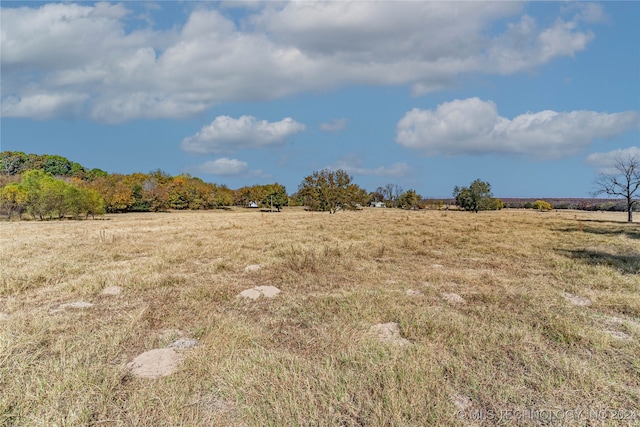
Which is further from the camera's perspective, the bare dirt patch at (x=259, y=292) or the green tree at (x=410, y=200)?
the green tree at (x=410, y=200)

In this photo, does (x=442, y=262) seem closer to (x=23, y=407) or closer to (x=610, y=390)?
(x=610, y=390)

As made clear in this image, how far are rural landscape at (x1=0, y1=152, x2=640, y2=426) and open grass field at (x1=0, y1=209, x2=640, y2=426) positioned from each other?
0.08 ft

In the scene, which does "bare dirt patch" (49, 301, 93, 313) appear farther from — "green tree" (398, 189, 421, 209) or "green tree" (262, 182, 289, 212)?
"green tree" (398, 189, 421, 209)

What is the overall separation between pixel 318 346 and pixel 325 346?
105 mm

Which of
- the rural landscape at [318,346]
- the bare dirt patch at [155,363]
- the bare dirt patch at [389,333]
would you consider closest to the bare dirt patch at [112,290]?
the rural landscape at [318,346]

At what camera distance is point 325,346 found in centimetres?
492

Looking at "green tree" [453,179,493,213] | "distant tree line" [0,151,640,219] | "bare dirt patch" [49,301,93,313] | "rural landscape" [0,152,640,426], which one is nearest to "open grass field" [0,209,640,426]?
"rural landscape" [0,152,640,426]

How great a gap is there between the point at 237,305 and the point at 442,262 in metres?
7.81

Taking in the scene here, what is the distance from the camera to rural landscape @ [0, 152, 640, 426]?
344 cm

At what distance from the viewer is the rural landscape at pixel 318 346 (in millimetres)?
3439

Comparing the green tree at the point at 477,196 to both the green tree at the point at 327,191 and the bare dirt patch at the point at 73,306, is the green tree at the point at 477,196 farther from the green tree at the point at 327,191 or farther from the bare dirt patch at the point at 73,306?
the bare dirt patch at the point at 73,306

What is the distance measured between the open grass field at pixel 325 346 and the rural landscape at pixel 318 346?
0.9 inches

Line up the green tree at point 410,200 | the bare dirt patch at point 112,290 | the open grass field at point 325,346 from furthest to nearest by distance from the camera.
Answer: the green tree at point 410,200
the bare dirt patch at point 112,290
the open grass field at point 325,346

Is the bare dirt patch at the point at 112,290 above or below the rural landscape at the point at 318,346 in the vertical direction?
above
